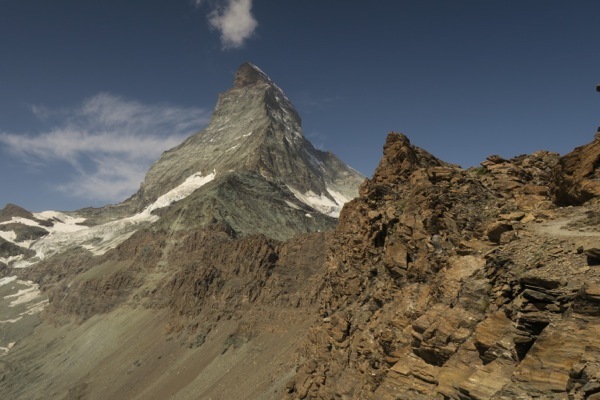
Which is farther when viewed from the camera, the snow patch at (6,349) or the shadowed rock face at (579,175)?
the snow patch at (6,349)

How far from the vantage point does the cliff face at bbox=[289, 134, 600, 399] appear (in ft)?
38.8

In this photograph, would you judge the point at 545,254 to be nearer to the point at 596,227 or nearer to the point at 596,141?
the point at 596,227

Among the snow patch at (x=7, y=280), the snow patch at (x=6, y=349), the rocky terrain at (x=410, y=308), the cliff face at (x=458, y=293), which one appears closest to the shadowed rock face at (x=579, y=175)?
the rocky terrain at (x=410, y=308)

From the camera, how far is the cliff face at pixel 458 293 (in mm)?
11820

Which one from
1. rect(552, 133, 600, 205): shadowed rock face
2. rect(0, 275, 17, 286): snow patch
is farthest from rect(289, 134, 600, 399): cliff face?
rect(0, 275, 17, 286): snow patch

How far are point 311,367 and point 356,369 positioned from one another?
8.25 meters

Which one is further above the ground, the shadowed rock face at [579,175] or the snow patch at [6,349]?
the shadowed rock face at [579,175]

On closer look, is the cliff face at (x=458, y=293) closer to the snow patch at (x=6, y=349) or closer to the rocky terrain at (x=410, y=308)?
the rocky terrain at (x=410, y=308)

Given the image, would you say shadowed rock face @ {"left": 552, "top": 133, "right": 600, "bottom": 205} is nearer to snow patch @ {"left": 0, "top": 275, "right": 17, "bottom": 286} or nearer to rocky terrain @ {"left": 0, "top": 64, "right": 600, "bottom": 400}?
rocky terrain @ {"left": 0, "top": 64, "right": 600, "bottom": 400}

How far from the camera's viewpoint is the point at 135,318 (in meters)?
102

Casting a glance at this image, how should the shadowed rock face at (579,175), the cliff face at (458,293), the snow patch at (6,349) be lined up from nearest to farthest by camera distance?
the cliff face at (458,293) → the shadowed rock face at (579,175) → the snow patch at (6,349)

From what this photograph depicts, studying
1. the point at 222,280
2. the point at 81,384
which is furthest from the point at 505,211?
the point at 81,384

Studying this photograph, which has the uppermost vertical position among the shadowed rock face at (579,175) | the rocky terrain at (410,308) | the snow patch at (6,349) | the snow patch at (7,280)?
the snow patch at (7,280)

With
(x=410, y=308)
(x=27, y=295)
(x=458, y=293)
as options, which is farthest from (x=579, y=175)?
(x=27, y=295)
